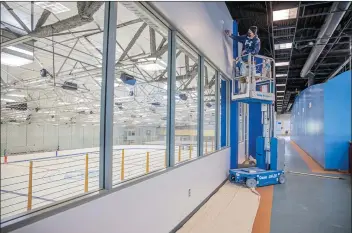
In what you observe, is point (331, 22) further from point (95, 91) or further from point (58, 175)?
point (58, 175)

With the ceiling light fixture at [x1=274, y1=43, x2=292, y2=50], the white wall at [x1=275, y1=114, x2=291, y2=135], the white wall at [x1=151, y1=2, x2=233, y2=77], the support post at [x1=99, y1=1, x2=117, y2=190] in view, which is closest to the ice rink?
the support post at [x1=99, y1=1, x2=117, y2=190]

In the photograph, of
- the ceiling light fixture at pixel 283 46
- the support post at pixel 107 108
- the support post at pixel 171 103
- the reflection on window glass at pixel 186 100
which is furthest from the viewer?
the ceiling light fixture at pixel 283 46

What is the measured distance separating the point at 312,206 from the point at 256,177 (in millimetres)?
1248

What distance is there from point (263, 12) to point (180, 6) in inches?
182

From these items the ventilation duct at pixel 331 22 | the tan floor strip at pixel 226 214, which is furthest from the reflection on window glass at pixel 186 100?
the ventilation duct at pixel 331 22

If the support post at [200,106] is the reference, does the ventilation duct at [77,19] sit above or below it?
above

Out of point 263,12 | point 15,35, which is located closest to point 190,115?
point 15,35

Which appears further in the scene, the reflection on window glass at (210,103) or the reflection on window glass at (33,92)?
the reflection on window glass at (210,103)

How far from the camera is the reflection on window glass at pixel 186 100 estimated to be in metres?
3.93

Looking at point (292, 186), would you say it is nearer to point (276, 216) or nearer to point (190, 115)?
point (276, 216)

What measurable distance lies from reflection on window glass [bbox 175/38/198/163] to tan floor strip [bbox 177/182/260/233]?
88 centimetres

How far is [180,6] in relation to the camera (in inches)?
115

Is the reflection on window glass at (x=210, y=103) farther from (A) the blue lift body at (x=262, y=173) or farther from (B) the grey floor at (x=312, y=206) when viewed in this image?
(B) the grey floor at (x=312, y=206)

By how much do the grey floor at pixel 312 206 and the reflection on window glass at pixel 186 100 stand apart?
166 centimetres
